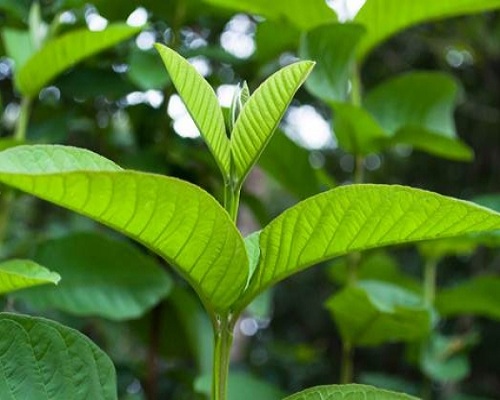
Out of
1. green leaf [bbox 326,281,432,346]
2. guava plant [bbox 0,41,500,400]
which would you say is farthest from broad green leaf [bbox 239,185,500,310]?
green leaf [bbox 326,281,432,346]

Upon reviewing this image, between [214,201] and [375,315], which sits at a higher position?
[214,201]

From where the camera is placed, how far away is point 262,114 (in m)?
0.64

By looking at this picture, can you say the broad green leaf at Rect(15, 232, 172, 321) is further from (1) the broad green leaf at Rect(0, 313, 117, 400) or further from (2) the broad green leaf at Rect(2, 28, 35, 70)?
(1) the broad green leaf at Rect(0, 313, 117, 400)

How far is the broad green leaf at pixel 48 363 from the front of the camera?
0.64 metres

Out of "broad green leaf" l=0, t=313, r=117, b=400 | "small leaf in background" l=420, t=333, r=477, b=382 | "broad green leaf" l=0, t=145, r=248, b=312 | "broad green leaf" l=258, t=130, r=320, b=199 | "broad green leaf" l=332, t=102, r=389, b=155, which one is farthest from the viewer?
"small leaf in background" l=420, t=333, r=477, b=382

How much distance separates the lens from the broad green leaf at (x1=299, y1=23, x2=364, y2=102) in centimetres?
110

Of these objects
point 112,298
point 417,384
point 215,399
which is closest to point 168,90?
point 112,298

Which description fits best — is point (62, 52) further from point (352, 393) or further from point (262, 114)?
point (352, 393)

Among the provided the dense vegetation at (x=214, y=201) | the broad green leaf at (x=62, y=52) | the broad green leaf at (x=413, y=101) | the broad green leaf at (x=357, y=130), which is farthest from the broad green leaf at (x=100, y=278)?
the broad green leaf at (x=413, y=101)

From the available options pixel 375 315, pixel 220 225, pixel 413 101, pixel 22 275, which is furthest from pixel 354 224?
pixel 413 101

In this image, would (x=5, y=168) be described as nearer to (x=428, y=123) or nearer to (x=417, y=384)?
(x=428, y=123)

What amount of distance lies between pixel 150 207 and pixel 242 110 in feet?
0.39

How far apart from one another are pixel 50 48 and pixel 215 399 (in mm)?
545

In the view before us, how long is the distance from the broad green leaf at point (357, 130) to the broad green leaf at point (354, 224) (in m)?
0.48
